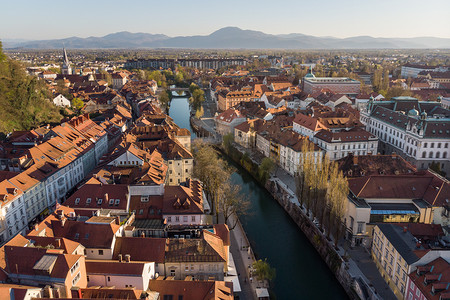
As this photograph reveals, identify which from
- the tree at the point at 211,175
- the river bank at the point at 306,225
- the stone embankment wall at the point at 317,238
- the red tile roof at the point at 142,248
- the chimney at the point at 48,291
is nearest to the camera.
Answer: the chimney at the point at 48,291

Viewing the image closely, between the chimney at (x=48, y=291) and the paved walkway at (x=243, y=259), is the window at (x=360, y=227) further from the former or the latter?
the chimney at (x=48, y=291)

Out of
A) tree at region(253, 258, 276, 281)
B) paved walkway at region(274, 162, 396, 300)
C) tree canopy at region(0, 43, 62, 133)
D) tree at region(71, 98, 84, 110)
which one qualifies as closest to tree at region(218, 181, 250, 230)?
tree at region(253, 258, 276, 281)

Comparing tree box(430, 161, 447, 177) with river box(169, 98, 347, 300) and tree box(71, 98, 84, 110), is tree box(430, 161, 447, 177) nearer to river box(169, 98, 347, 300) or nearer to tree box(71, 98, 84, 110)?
river box(169, 98, 347, 300)

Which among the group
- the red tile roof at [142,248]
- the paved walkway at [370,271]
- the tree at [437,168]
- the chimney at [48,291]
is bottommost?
the paved walkway at [370,271]

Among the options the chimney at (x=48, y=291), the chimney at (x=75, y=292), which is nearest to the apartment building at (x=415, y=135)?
the chimney at (x=75, y=292)

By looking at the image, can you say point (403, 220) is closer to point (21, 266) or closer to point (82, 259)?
point (82, 259)

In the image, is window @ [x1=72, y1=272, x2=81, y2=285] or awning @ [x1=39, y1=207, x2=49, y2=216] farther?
awning @ [x1=39, y1=207, x2=49, y2=216]

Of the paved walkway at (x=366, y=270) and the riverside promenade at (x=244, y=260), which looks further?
the riverside promenade at (x=244, y=260)
